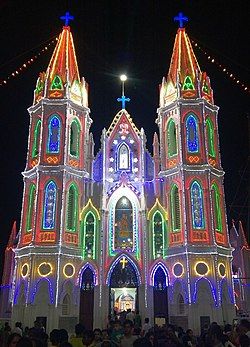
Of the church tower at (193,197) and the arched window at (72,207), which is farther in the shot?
the arched window at (72,207)

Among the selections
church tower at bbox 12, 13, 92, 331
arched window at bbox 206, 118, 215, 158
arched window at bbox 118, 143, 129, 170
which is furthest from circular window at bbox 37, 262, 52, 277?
arched window at bbox 206, 118, 215, 158

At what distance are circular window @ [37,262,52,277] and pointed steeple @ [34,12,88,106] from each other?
46.3 feet

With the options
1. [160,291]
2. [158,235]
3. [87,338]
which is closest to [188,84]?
[158,235]

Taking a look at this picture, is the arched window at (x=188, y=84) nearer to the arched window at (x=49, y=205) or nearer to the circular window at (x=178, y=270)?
the arched window at (x=49, y=205)

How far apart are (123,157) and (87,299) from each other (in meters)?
12.1

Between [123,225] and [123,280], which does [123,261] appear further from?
[123,225]

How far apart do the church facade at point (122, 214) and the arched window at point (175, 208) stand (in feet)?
0.26

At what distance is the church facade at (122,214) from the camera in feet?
100

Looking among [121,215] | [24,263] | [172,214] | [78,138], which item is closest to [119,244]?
[121,215]

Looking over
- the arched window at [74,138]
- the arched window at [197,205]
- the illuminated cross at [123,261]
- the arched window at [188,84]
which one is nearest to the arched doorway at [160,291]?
the illuminated cross at [123,261]

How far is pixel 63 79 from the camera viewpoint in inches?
1462

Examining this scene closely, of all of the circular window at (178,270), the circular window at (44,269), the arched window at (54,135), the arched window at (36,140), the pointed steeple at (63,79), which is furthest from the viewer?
the pointed steeple at (63,79)

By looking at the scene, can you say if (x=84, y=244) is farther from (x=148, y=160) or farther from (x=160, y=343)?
(x=160, y=343)

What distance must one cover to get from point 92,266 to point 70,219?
4020mm
